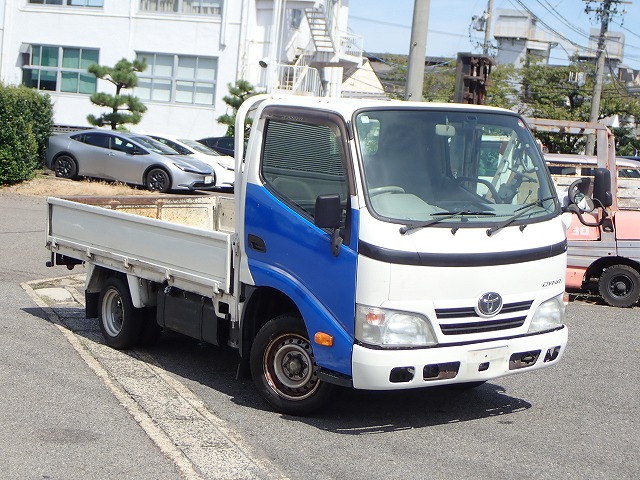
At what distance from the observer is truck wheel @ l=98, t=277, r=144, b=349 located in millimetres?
8758

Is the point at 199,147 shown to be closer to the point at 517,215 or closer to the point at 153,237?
the point at 153,237

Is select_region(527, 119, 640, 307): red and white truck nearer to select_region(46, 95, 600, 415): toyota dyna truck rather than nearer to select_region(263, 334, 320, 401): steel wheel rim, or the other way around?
select_region(46, 95, 600, 415): toyota dyna truck

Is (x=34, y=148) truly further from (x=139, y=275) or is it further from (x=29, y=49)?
(x=139, y=275)

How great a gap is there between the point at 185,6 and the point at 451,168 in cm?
2927

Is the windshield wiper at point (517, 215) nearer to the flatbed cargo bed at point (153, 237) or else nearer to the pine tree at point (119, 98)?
the flatbed cargo bed at point (153, 237)

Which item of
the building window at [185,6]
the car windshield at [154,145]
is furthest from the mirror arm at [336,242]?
the building window at [185,6]

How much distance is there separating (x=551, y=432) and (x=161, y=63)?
30.1 metres

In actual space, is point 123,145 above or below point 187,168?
above

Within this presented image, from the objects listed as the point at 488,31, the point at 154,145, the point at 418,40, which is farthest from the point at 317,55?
the point at 418,40

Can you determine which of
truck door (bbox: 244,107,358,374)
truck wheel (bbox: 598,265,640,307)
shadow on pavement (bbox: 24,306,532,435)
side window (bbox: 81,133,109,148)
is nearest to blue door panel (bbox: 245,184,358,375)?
truck door (bbox: 244,107,358,374)

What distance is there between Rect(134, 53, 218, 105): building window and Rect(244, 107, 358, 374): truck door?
28.0m

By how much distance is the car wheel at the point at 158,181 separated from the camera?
77.2ft

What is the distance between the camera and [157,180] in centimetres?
2372

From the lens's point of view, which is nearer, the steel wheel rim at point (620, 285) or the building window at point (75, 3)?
the steel wheel rim at point (620, 285)
